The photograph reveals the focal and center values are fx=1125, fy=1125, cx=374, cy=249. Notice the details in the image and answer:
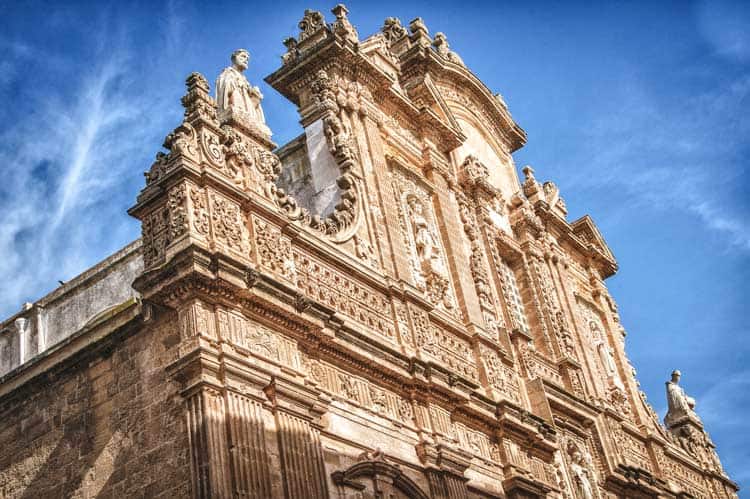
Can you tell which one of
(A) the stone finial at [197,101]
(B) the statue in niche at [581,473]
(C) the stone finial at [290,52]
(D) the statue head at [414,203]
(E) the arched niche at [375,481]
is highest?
(C) the stone finial at [290,52]

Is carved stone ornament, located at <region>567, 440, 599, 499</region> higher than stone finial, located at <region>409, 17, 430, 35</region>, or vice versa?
stone finial, located at <region>409, 17, 430, 35</region>

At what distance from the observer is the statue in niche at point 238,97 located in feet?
46.2

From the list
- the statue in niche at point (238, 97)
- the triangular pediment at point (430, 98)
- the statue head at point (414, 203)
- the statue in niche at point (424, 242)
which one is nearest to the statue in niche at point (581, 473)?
the statue in niche at point (424, 242)

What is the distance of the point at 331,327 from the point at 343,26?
6524 mm

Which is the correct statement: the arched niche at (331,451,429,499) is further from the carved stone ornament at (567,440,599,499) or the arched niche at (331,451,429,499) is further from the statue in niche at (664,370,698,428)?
the statue in niche at (664,370,698,428)

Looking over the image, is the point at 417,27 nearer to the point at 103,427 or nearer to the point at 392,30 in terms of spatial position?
the point at 392,30

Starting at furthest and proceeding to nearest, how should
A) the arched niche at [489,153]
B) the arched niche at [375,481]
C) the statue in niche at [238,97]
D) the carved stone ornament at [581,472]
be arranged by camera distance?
1. the arched niche at [489,153]
2. the carved stone ornament at [581,472]
3. the statue in niche at [238,97]
4. the arched niche at [375,481]

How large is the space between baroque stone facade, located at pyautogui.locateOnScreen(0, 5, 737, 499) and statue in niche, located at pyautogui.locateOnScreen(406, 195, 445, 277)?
47 mm

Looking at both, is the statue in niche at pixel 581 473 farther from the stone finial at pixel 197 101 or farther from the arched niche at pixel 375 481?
the stone finial at pixel 197 101

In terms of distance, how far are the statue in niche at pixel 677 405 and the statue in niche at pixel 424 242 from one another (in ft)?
37.3

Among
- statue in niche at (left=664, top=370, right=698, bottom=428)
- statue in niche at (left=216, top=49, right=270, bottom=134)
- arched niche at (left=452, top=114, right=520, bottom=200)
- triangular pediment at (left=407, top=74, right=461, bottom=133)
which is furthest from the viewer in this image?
statue in niche at (left=664, top=370, right=698, bottom=428)

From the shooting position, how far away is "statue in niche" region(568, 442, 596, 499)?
61.3 ft

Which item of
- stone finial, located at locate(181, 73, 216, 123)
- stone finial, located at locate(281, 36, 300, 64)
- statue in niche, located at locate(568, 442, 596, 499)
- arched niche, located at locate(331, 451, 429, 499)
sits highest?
stone finial, located at locate(281, 36, 300, 64)

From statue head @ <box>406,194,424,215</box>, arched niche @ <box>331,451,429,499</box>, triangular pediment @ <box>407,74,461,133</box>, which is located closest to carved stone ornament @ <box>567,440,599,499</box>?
statue head @ <box>406,194,424,215</box>
